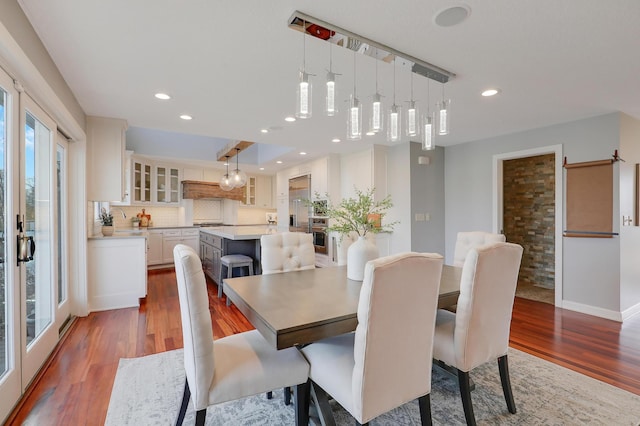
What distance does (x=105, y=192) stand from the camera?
3648mm

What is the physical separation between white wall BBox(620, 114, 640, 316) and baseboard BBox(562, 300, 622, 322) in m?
0.12

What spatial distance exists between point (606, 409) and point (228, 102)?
375 centimetres

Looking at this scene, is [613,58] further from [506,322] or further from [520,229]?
[520,229]

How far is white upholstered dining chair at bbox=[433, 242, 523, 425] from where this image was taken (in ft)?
5.11

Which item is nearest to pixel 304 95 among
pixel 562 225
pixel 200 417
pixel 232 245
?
pixel 200 417

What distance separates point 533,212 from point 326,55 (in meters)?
4.69

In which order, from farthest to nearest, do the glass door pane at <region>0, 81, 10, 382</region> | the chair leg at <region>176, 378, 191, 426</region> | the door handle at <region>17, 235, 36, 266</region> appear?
the door handle at <region>17, 235, 36, 266</region> < the glass door pane at <region>0, 81, 10, 382</region> < the chair leg at <region>176, 378, 191, 426</region>

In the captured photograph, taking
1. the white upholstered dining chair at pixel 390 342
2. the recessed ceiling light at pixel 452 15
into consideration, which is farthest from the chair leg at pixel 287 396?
the recessed ceiling light at pixel 452 15

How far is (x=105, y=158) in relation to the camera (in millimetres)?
3650

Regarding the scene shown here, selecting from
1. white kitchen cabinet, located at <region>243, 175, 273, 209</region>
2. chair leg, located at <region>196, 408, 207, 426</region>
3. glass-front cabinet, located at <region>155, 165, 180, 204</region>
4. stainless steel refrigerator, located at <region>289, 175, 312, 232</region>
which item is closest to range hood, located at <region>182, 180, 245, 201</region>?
glass-front cabinet, located at <region>155, 165, 180, 204</region>

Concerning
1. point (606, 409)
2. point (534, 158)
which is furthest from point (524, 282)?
point (606, 409)

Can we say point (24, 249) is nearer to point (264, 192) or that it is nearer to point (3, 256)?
point (3, 256)

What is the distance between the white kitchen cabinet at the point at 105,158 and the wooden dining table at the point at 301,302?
103 inches

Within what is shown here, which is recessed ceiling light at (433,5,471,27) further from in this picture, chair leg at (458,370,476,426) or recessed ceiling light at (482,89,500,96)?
chair leg at (458,370,476,426)
